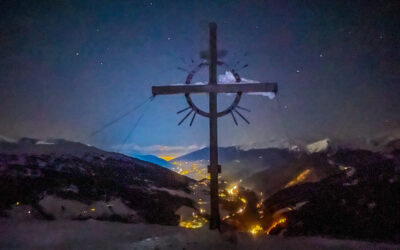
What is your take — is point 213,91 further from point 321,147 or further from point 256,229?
point 321,147

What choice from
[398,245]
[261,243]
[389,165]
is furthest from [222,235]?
[389,165]

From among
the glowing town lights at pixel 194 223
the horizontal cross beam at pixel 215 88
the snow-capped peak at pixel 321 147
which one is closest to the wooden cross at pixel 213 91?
the horizontal cross beam at pixel 215 88

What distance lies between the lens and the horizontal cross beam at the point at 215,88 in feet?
31.1

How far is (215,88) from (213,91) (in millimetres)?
132

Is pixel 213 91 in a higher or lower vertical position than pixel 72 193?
higher

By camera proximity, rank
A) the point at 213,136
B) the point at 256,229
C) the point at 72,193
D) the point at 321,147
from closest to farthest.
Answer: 1. the point at 213,136
2. the point at 72,193
3. the point at 256,229
4. the point at 321,147

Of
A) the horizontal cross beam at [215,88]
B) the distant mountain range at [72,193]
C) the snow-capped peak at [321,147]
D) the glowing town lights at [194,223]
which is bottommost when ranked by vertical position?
the glowing town lights at [194,223]

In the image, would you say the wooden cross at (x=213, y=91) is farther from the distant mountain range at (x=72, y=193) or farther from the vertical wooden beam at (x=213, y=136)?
the distant mountain range at (x=72, y=193)

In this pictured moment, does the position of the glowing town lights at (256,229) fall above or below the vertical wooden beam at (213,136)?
below

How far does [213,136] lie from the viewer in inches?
379

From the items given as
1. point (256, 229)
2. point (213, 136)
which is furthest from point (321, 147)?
point (213, 136)

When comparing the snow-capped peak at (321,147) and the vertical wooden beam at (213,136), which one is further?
the snow-capped peak at (321,147)

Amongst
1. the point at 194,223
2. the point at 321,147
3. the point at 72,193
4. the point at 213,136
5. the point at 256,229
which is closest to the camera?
the point at 213,136

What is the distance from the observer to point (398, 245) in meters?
7.96
